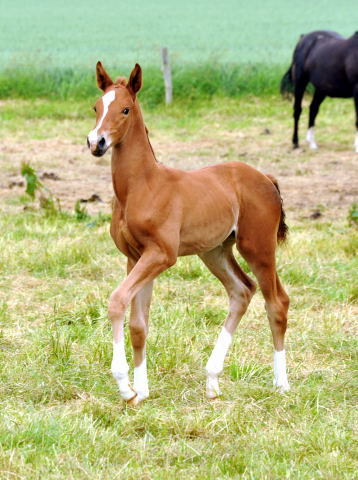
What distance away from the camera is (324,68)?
1420 cm

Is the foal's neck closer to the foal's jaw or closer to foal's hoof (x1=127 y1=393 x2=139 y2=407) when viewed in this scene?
the foal's jaw

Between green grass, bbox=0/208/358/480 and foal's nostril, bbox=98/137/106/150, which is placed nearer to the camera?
green grass, bbox=0/208/358/480

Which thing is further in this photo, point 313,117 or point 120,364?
point 313,117

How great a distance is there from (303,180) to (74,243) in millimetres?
4568

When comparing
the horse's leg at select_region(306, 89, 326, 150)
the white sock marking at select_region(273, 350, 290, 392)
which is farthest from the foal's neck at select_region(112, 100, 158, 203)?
the horse's leg at select_region(306, 89, 326, 150)

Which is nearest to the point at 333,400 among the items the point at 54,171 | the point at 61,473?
the point at 61,473

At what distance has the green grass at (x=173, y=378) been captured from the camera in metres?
3.88

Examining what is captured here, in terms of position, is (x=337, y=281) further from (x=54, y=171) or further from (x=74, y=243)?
(x=54, y=171)

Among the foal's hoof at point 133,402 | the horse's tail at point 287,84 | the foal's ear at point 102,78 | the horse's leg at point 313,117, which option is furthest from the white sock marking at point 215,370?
the horse's tail at point 287,84

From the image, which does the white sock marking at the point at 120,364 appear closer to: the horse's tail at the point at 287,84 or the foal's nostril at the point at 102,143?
the foal's nostril at the point at 102,143

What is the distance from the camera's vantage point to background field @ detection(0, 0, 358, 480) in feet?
12.9

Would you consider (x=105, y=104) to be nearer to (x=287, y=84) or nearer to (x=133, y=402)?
(x=133, y=402)

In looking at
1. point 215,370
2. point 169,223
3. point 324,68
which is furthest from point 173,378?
point 324,68

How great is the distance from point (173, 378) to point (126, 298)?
82 centimetres
